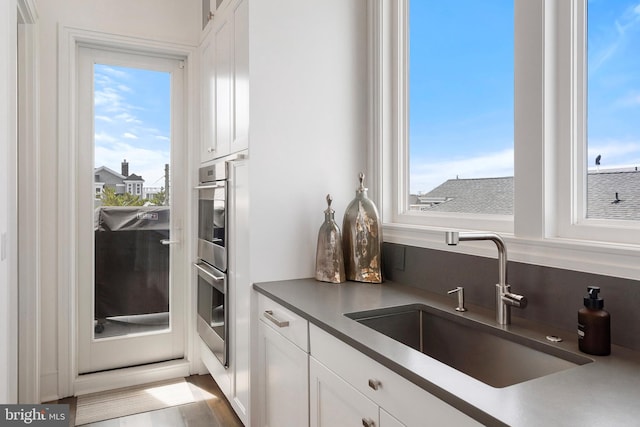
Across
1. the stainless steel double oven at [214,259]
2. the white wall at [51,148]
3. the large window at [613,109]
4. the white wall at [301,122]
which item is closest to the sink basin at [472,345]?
Result: the large window at [613,109]

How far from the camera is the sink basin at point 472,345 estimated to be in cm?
117

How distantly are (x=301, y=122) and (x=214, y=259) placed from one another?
95 cm

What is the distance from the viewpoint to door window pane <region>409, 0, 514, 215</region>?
164 cm

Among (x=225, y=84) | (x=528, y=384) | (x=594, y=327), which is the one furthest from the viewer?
(x=225, y=84)

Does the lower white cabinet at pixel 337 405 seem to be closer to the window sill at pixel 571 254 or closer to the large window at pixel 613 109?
the window sill at pixel 571 254

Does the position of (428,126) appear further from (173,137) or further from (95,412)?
(95,412)

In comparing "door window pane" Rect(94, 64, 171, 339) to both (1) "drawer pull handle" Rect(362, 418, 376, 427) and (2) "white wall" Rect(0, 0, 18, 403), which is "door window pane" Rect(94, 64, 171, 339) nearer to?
(2) "white wall" Rect(0, 0, 18, 403)

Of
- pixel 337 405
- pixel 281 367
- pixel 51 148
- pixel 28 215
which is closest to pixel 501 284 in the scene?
pixel 337 405

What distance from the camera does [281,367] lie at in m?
1.74

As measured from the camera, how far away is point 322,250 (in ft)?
6.50

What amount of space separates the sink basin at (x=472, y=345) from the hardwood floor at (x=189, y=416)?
1.29 metres

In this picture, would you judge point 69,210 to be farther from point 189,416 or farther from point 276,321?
point 276,321

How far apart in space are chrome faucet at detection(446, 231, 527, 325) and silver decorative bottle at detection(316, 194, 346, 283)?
73cm

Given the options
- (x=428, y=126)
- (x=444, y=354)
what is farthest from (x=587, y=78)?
(x=444, y=354)
